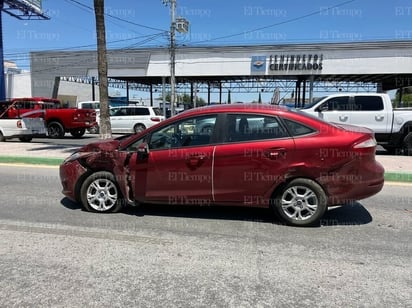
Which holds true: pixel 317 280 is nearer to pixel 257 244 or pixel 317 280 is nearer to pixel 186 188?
pixel 257 244

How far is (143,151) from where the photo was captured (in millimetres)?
5078

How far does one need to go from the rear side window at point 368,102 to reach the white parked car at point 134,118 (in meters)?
11.6

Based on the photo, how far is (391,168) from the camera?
8953 mm

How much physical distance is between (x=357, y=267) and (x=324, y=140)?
1664mm

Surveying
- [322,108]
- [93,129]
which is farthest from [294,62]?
[322,108]

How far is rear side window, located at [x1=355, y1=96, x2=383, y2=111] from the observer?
12.0m

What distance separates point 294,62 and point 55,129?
60.7ft

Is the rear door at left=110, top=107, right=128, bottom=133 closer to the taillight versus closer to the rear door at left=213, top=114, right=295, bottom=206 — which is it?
the rear door at left=213, top=114, right=295, bottom=206

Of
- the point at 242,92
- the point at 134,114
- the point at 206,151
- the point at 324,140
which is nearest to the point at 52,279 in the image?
the point at 206,151

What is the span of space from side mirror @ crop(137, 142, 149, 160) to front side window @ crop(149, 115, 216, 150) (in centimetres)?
12

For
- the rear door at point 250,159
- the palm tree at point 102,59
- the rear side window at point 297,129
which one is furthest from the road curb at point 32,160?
the rear side window at point 297,129

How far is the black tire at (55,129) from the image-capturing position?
60.3 feet

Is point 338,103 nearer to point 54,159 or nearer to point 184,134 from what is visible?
point 184,134

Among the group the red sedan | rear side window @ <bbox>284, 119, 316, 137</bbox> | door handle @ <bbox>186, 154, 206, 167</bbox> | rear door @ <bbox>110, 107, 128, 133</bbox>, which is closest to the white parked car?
rear door @ <bbox>110, 107, 128, 133</bbox>
